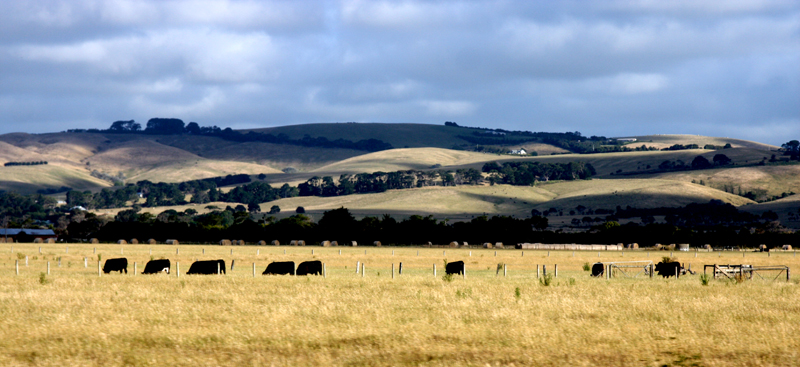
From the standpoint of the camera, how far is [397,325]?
20578 mm

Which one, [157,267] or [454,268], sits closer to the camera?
[157,267]

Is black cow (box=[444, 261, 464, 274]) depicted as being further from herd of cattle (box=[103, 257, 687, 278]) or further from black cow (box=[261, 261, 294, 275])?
black cow (box=[261, 261, 294, 275])

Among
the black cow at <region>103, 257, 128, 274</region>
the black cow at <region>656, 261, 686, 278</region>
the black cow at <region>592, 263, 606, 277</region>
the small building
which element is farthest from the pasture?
the small building

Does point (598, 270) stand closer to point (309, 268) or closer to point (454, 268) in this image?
point (454, 268)

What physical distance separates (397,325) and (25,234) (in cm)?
12901

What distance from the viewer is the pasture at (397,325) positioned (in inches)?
656

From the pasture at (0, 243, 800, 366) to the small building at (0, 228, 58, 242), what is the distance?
356ft

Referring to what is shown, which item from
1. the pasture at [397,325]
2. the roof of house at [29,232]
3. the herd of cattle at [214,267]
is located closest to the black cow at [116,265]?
the herd of cattle at [214,267]

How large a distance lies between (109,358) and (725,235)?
115 meters

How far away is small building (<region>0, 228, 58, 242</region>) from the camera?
425 ft

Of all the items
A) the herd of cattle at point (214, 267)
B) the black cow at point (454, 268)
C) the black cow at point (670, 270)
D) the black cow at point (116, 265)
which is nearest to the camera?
the herd of cattle at point (214, 267)

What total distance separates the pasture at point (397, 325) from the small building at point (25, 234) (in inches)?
4269

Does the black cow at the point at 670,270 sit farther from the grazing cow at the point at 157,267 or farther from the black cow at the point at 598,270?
the grazing cow at the point at 157,267

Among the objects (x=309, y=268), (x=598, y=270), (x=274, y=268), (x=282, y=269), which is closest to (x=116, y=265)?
(x=274, y=268)
